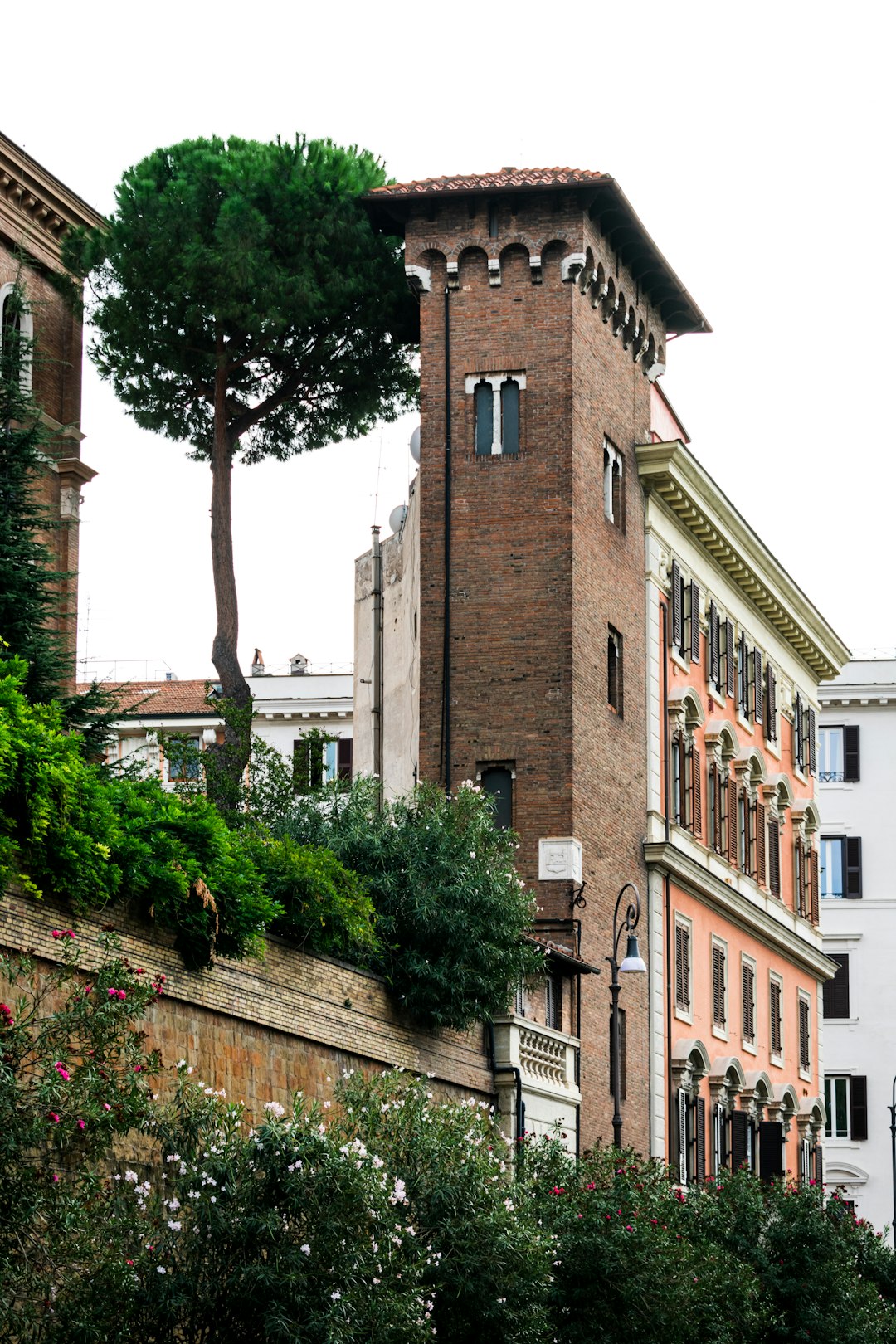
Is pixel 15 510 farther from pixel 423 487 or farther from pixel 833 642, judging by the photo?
pixel 833 642

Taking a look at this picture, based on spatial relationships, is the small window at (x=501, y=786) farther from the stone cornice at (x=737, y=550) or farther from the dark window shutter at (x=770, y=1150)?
the dark window shutter at (x=770, y=1150)

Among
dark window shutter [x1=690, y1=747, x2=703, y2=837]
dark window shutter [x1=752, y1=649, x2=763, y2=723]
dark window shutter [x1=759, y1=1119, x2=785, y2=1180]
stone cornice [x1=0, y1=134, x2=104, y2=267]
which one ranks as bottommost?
dark window shutter [x1=759, y1=1119, x2=785, y2=1180]

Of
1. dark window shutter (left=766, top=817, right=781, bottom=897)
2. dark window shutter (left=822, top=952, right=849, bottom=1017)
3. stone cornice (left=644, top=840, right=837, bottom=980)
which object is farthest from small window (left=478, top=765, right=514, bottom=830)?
dark window shutter (left=822, top=952, right=849, bottom=1017)

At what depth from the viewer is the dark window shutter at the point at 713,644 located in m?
50.4

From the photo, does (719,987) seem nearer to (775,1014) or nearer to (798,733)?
(775,1014)

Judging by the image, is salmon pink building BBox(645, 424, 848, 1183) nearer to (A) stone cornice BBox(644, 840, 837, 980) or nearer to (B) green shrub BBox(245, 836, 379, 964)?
(A) stone cornice BBox(644, 840, 837, 980)

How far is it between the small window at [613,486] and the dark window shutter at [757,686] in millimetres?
11348

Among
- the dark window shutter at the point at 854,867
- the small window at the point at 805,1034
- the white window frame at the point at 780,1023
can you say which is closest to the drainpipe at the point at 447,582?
the white window frame at the point at 780,1023

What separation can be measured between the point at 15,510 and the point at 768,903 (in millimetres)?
29370

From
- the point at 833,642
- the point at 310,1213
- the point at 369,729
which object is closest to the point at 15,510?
the point at 310,1213

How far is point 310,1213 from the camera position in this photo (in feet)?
54.8

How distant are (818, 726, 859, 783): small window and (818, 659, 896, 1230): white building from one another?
0.03 m

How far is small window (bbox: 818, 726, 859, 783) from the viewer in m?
72.6

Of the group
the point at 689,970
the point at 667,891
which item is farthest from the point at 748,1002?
the point at 667,891
